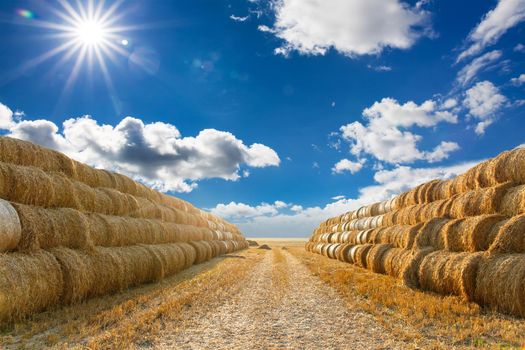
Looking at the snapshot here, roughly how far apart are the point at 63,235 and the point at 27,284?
6.80 ft

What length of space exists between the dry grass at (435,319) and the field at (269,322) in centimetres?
2

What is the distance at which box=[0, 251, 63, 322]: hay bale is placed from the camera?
711 centimetres

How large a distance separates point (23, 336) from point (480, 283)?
8791 millimetres

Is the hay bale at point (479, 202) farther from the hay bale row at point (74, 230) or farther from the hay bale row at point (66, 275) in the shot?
the hay bale row at point (74, 230)

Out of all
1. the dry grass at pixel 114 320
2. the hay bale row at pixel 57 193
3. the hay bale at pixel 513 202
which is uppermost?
the hay bale row at pixel 57 193

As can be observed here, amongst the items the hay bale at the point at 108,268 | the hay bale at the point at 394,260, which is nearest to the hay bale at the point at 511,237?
the hay bale at the point at 394,260

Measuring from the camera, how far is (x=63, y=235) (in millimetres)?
9547

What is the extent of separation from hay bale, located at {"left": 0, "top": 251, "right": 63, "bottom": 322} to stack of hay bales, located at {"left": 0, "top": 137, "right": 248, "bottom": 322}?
17 mm

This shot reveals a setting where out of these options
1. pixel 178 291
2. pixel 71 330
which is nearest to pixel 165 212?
pixel 178 291

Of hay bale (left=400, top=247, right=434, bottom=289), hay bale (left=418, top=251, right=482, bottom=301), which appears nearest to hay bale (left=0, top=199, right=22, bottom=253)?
hay bale (left=418, top=251, right=482, bottom=301)

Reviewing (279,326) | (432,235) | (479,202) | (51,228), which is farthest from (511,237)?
(51,228)

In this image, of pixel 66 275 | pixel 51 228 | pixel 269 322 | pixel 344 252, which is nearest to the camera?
pixel 269 322

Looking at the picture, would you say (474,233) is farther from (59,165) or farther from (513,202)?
(59,165)

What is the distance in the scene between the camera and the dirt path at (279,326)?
20.1 ft
